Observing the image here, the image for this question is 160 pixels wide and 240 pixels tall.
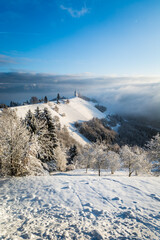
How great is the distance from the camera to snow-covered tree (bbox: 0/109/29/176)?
974 centimetres

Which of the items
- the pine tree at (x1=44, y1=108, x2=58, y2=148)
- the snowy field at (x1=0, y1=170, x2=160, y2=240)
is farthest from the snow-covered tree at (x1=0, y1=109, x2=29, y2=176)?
the pine tree at (x1=44, y1=108, x2=58, y2=148)

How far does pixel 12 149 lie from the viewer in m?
10.1

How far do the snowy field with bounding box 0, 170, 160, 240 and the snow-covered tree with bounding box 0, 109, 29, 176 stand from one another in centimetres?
136

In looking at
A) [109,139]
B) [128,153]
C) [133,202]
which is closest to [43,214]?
[133,202]

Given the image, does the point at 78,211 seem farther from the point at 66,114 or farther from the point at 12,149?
the point at 66,114

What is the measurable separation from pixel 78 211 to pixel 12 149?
7620 mm

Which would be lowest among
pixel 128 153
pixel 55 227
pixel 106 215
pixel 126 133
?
pixel 126 133

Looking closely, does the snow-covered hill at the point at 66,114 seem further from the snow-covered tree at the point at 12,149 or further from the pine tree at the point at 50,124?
the snow-covered tree at the point at 12,149

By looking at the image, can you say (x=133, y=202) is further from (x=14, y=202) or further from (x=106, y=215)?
(x=14, y=202)

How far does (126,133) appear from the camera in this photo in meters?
168

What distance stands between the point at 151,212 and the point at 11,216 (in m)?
7.12

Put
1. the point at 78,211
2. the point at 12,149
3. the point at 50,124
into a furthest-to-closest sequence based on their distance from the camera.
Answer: the point at 50,124 → the point at 12,149 → the point at 78,211

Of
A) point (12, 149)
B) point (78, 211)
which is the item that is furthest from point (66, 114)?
point (78, 211)

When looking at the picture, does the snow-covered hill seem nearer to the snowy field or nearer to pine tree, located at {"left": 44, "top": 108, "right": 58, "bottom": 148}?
pine tree, located at {"left": 44, "top": 108, "right": 58, "bottom": 148}
